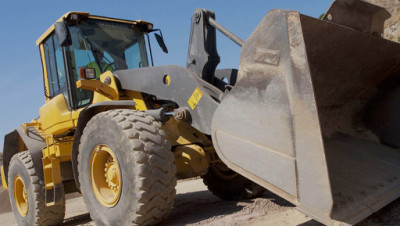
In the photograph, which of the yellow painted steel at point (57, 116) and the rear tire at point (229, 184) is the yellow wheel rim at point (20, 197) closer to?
the yellow painted steel at point (57, 116)

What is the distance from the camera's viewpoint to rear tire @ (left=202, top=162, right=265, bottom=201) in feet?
15.6

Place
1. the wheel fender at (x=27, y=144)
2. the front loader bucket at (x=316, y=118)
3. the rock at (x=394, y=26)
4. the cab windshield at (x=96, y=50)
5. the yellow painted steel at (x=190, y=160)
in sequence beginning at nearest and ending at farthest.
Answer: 1. the front loader bucket at (x=316, y=118)
2. the yellow painted steel at (x=190, y=160)
3. the cab windshield at (x=96, y=50)
4. the wheel fender at (x=27, y=144)
5. the rock at (x=394, y=26)

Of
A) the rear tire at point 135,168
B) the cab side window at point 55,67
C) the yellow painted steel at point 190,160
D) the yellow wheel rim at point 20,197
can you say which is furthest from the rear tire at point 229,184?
the yellow wheel rim at point 20,197

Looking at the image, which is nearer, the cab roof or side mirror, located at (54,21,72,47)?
side mirror, located at (54,21,72,47)

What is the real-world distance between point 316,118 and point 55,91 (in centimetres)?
430

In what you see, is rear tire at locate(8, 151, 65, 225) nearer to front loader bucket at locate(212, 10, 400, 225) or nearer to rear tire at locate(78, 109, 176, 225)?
rear tire at locate(78, 109, 176, 225)

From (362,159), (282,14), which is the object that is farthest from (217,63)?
(362,159)

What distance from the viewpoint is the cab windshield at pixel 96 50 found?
4875 millimetres

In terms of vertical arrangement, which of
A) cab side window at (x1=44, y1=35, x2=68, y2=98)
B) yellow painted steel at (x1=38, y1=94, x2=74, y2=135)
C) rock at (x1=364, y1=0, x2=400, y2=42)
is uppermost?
rock at (x1=364, y1=0, x2=400, y2=42)

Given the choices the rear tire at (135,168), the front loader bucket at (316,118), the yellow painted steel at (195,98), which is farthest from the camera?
the yellow painted steel at (195,98)

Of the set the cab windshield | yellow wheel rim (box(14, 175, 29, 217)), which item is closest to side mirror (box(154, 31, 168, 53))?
the cab windshield

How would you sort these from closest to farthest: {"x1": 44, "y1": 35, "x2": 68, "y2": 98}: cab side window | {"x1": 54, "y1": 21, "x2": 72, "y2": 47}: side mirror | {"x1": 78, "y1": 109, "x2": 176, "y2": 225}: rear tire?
{"x1": 78, "y1": 109, "x2": 176, "y2": 225}: rear tire, {"x1": 54, "y1": 21, "x2": 72, "y2": 47}: side mirror, {"x1": 44, "y1": 35, "x2": 68, "y2": 98}: cab side window

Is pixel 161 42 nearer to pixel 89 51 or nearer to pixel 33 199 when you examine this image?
pixel 89 51

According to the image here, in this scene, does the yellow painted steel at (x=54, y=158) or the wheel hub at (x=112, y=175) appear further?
the yellow painted steel at (x=54, y=158)
